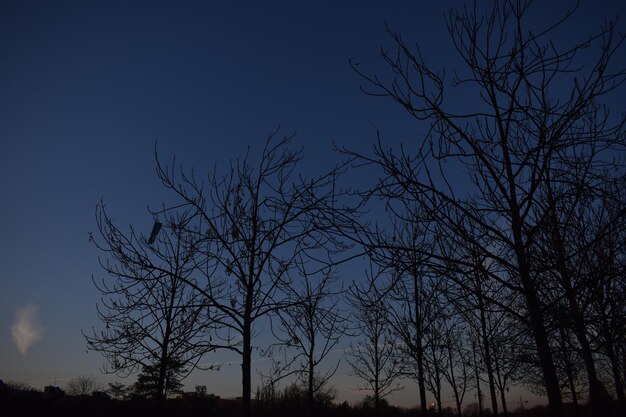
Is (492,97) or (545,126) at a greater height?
(492,97)

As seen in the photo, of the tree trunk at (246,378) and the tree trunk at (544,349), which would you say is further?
the tree trunk at (246,378)

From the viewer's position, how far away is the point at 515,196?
3.08 metres

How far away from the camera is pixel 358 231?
9.77 feet

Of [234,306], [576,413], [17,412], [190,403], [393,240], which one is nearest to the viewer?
[393,240]

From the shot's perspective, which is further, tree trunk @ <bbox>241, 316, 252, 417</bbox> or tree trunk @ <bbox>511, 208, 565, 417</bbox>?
tree trunk @ <bbox>241, 316, 252, 417</bbox>

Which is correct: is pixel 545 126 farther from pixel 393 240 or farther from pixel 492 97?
pixel 393 240

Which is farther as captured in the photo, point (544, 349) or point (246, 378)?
point (246, 378)

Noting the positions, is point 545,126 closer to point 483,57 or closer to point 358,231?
point 483,57

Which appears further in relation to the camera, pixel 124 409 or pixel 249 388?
pixel 124 409

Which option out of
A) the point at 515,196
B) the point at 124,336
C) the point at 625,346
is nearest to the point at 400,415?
the point at 625,346

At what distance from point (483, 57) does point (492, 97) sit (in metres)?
0.32

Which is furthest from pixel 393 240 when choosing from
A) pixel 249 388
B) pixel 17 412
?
pixel 17 412

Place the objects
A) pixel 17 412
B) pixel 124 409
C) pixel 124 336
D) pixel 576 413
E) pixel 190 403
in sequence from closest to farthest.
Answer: pixel 124 336 < pixel 576 413 < pixel 17 412 < pixel 124 409 < pixel 190 403

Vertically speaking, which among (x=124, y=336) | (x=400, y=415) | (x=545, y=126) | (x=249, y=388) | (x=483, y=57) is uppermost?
(x=483, y=57)
